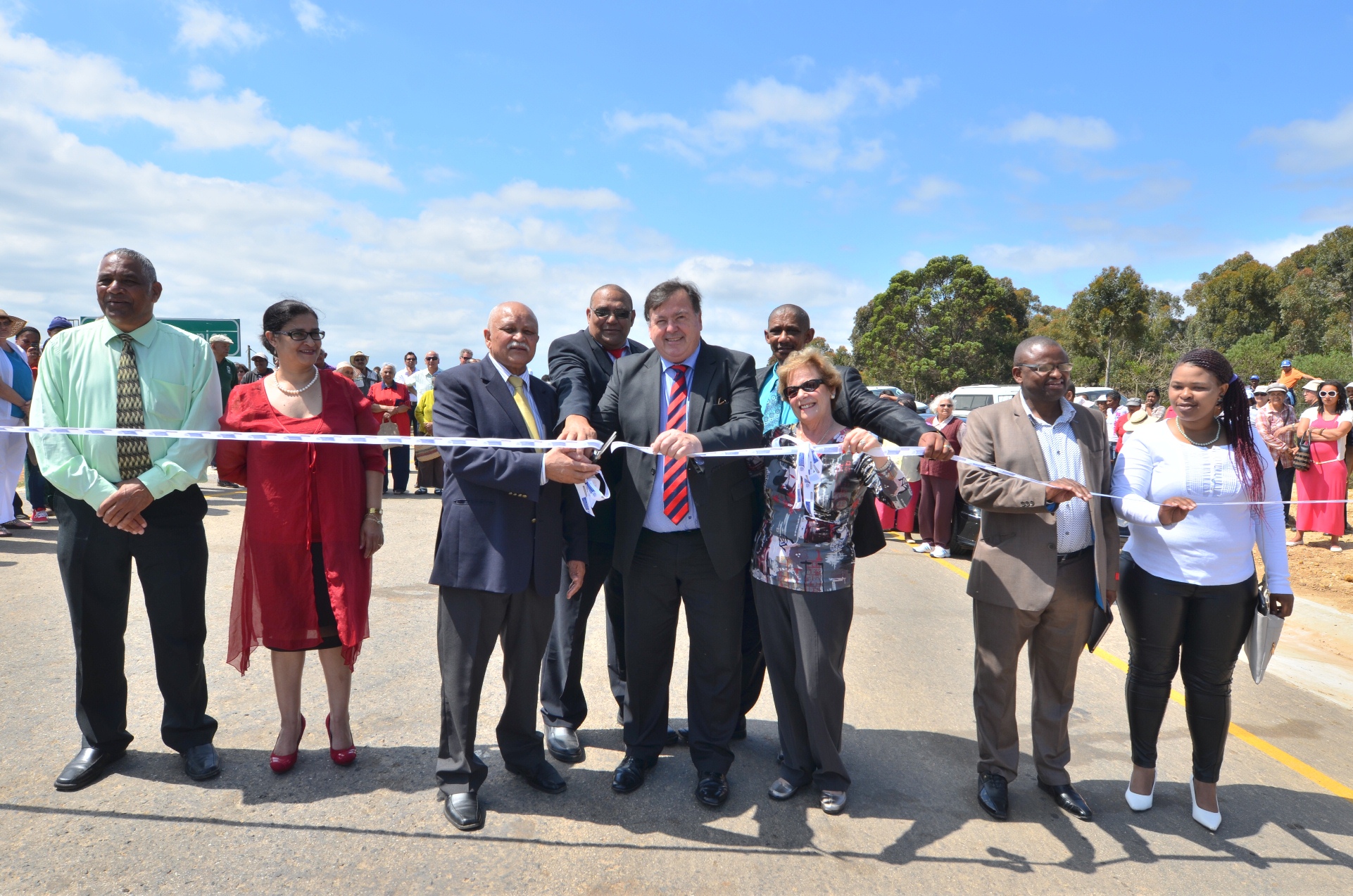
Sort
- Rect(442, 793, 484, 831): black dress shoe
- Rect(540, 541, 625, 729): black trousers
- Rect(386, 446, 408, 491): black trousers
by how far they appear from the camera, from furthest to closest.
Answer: Rect(386, 446, 408, 491): black trousers → Rect(540, 541, 625, 729): black trousers → Rect(442, 793, 484, 831): black dress shoe

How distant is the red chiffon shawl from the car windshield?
24.8m

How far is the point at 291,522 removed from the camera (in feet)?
11.5

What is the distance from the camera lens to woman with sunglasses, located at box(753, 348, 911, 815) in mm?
3398

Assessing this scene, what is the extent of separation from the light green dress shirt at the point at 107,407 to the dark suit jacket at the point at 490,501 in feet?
3.78

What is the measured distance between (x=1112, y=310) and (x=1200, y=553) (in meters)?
41.0

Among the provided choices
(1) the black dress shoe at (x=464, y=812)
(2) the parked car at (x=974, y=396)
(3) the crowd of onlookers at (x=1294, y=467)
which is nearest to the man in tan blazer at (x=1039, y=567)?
(1) the black dress shoe at (x=464, y=812)

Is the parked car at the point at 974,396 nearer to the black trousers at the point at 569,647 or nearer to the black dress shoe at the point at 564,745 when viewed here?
the black trousers at the point at 569,647

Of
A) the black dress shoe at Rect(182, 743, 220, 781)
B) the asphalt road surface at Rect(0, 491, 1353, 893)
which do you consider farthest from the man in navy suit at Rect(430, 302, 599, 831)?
the black dress shoe at Rect(182, 743, 220, 781)

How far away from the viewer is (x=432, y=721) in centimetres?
422

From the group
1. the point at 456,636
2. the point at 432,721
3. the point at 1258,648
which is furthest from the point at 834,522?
the point at 432,721

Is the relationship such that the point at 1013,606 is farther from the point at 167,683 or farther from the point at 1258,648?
the point at 167,683

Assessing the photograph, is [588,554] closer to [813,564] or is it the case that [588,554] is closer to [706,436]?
[706,436]

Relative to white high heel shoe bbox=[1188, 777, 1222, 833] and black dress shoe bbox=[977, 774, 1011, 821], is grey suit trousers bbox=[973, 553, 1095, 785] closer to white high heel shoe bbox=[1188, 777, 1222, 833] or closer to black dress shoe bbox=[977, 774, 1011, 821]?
black dress shoe bbox=[977, 774, 1011, 821]

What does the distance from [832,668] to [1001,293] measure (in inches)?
1973
